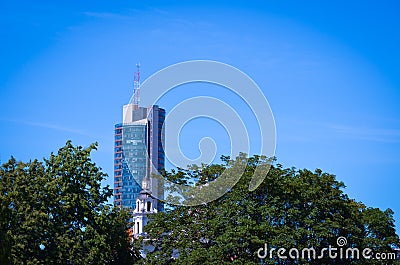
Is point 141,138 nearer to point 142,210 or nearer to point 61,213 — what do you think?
point 142,210

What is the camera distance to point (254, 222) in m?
31.3

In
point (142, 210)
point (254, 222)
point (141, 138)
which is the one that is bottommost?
point (254, 222)

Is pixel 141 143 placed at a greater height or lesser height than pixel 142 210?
greater

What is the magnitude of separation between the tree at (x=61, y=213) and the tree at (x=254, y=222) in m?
2.67

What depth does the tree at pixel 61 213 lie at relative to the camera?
2964cm

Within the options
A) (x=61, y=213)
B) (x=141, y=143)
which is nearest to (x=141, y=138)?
(x=141, y=143)

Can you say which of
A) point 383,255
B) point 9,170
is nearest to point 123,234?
point 9,170

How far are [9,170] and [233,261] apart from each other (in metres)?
11.1

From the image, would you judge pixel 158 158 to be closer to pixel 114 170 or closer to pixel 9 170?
pixel 114 170

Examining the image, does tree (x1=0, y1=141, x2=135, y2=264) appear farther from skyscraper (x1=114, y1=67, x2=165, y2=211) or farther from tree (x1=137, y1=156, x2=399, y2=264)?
skyscraper (x1=114, y1=67, x2=165, y2=211)

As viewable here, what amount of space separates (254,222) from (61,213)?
8.72 m

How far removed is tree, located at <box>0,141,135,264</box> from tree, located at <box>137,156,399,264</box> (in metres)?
2.67

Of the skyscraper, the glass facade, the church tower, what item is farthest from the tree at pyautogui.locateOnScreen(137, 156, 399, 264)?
the skyscraper

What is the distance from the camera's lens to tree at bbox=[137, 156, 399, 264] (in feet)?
102
